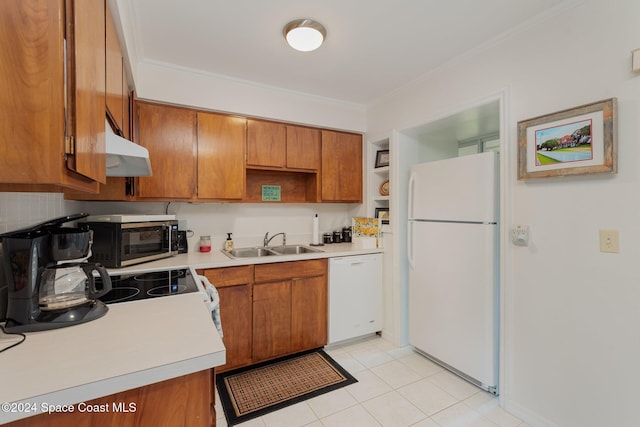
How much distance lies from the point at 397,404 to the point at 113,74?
2500 millimetres

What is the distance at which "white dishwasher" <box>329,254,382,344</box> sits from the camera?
2.59 meters

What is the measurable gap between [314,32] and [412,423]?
2.45 meters

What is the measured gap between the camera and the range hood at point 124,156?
1.17m

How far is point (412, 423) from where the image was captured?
67.2 inches

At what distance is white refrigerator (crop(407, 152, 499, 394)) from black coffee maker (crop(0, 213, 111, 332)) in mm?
2129

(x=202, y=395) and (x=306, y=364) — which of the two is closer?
(x=202, y=395)

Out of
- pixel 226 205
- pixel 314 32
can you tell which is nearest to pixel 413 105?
pixel 314 32

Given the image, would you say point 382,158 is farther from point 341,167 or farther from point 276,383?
point 276,383

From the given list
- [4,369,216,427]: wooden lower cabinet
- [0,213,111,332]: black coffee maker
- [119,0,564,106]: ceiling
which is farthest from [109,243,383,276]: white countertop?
[119,0,564,106]: ceiling

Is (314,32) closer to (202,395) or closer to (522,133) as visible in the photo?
(522,133)

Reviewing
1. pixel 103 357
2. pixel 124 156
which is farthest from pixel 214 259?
pixel 103 357

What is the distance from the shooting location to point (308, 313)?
2.50 meters

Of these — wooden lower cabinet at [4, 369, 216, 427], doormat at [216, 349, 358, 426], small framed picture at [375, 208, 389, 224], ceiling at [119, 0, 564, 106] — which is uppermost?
ceiling at [119, 0, 564, 106]

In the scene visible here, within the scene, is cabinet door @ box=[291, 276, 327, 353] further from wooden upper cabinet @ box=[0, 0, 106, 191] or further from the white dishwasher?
wooden upper cabinet @ box=[0, 0, 106, 191]
